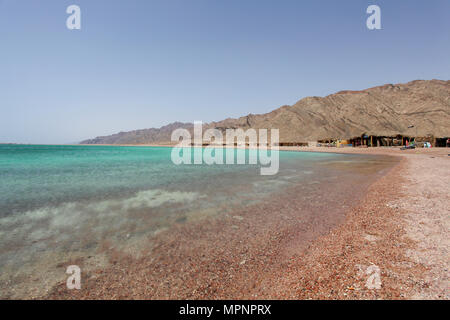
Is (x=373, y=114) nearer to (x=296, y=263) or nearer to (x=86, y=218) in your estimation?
(x=296, y=263)

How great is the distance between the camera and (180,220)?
7.11 metres

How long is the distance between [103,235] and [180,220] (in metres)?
2.38

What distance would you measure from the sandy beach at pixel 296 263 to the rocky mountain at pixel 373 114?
92710mm

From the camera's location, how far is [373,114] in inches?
3976

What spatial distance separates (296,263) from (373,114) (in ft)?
411

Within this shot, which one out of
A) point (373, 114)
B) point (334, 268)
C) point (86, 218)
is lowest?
point (86, 218)

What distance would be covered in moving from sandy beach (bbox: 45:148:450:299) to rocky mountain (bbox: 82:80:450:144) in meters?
92.7

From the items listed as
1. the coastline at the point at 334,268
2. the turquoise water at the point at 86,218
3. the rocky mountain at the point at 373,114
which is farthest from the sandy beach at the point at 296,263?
the rocky mountain at the point at 373,114

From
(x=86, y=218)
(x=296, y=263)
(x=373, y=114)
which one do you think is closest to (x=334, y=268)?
(x=296, y=263)

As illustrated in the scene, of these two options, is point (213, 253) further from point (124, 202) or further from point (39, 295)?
point (124, 202)

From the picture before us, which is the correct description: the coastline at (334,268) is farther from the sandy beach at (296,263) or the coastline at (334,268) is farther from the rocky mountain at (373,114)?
the rocky mountain at (373,114)

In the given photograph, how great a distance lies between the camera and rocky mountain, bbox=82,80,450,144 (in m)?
84.8

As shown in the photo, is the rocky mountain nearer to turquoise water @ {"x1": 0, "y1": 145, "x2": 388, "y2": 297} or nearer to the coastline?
turquoise water @ {"x1": 0, "y1": 145, "x2": 388, "y2": 297}

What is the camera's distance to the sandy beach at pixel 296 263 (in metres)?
3.29
